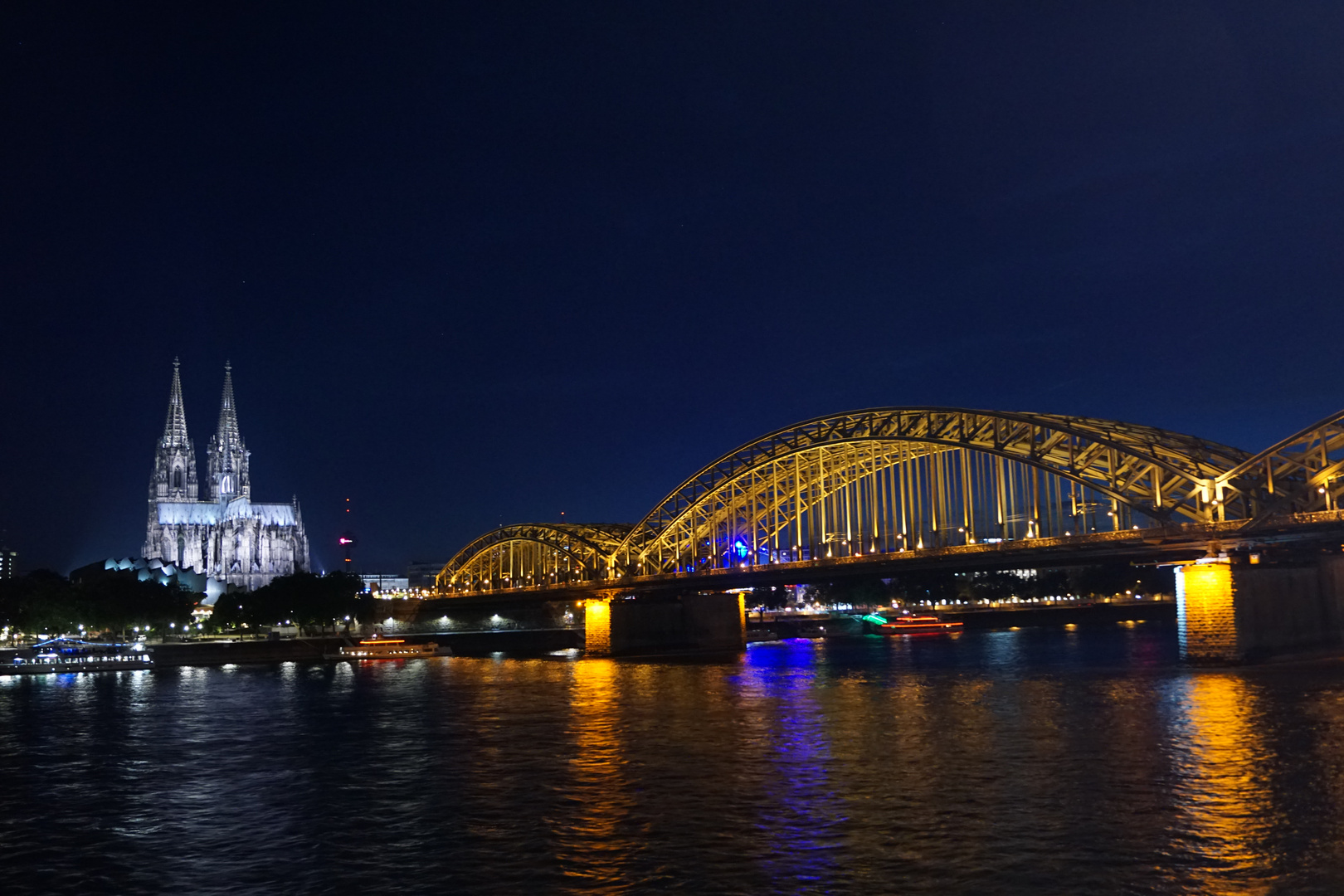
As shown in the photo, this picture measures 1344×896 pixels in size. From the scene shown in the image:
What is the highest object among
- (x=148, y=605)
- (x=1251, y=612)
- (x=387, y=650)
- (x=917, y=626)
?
(x=148, y=605)

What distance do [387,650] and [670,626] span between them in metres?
28.7

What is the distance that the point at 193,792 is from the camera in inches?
1335

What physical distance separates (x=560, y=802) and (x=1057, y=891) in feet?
45.6

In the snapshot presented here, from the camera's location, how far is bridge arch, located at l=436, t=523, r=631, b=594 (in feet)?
435

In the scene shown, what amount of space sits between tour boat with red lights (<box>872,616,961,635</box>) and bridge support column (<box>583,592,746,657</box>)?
50200 millimetres

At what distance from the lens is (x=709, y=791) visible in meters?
31.7

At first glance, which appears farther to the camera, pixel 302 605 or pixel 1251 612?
pixel 302 605

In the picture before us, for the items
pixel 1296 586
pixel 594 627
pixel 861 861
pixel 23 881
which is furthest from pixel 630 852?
pixel 594 627

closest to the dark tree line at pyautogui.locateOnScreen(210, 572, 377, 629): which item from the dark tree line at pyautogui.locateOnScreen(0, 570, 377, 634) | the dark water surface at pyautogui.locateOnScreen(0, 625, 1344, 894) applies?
the dark tree line at pyautogui.locateOnScreen(0, 570, 377, 634)

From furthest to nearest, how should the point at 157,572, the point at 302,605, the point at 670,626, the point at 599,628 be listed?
the point at 157,572
the point at 302,605
the point at 599,628
the point at 670,626

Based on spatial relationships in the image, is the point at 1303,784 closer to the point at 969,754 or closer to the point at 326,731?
the point at 969,754

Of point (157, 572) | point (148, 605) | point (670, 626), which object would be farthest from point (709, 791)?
point (157, 572)

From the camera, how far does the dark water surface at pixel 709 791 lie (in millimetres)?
23109

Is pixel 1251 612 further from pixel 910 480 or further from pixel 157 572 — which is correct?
pixel 157 572
